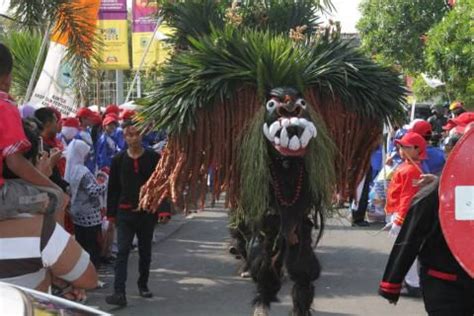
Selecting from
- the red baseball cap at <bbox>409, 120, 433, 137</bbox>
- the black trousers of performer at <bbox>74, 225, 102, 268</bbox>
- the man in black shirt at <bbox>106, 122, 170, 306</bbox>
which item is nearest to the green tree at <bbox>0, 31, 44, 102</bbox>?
the black trousers of performer at <bbox>74, 225, 102, 268</bbox>

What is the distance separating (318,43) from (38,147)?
269 centimetres

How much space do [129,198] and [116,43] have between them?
27.5 feet

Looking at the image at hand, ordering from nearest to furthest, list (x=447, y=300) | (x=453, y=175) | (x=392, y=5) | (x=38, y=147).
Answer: (x=453, y=175), (x=447, y=300), (x=38, y=147), (x=392, y=5)

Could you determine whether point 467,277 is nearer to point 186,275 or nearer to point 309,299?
point 309,299

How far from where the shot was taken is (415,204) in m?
4.02

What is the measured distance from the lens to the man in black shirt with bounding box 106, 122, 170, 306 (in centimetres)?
755

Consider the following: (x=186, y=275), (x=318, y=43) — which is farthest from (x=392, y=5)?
(x=318, y=43)

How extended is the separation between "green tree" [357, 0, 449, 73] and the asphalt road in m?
12.1

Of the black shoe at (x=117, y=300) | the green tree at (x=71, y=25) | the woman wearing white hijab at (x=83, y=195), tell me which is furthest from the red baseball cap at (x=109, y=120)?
the black shoe at (x=117, y=300)

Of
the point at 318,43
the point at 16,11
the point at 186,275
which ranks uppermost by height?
the point at 16,11

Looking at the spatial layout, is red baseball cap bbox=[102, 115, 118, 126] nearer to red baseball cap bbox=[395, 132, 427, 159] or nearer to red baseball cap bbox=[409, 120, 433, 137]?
red baseball cap bbox=[409, 120, 433, 137]

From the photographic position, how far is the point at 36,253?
3920mm

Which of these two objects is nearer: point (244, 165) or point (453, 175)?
point (453, 175)

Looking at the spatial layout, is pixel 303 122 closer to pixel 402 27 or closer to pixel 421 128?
pixel 421 128
